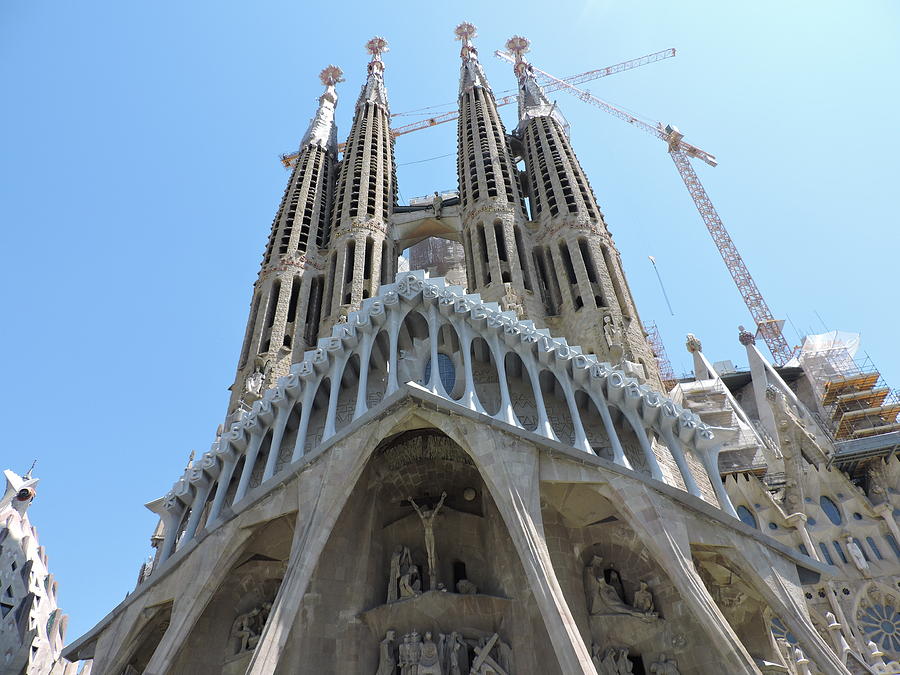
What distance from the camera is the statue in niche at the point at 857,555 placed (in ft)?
67.8

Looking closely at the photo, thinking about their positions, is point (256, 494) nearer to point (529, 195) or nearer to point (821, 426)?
point (529, 195)

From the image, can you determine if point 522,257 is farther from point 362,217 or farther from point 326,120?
point 326,120

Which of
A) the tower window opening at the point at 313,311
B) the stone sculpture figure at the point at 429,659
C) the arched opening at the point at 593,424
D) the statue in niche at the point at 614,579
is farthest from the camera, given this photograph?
the tower window opening at the point at 313,311

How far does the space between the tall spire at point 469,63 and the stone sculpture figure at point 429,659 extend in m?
28.4

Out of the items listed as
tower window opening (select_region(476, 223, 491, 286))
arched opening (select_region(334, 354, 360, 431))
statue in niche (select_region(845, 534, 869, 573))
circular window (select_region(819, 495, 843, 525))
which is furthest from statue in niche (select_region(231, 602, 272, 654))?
circular window (select_region(819, 495, 843, 525))

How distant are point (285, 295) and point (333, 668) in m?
13.2

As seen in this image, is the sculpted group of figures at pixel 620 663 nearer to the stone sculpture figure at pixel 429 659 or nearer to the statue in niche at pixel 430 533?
the stone sculpture figure at pixel 429 659

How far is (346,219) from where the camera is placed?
26.1 m

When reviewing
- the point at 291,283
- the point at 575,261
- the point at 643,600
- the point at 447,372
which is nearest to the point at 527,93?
the point at 575,261

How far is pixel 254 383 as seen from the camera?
65.4 feet

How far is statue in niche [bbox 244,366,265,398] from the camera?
1953 centimetres

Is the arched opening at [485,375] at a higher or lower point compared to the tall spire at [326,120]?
lower

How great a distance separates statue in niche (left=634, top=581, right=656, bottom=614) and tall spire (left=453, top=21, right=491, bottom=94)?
27406 mm

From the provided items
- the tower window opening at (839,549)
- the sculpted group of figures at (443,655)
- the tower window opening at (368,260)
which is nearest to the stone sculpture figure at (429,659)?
the sculpted group of figures at (443,655)
